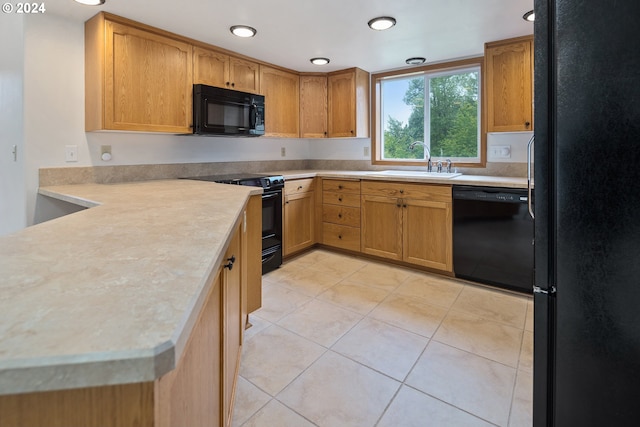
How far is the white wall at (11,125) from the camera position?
2.32 metres

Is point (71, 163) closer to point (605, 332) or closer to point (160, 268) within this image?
point (160, 268)

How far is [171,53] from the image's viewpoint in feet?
8.79

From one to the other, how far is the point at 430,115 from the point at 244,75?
1951mm

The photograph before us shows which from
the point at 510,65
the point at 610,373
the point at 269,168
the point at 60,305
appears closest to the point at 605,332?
the point at 610,373

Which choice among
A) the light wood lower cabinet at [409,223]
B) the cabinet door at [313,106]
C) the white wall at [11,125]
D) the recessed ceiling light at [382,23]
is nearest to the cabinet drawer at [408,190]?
the light wood lower cabinet at [409,223]

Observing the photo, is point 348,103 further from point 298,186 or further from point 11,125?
point 11,125

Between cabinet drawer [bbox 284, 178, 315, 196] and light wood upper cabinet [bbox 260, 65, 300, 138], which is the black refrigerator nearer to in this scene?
cabinet drawer [bbox 284, 178, 315, 196]

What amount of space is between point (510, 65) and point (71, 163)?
11.3ft

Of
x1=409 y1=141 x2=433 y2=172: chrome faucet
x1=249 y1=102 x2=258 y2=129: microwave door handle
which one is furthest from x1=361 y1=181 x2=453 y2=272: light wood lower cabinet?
x1=249 y1=102 x2=258 y2=129: microwave door handle

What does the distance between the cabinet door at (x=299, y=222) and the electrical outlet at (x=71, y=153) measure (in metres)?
1.72

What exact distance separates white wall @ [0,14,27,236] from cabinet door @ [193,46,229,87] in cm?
110

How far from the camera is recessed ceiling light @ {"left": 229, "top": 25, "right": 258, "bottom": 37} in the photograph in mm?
2576

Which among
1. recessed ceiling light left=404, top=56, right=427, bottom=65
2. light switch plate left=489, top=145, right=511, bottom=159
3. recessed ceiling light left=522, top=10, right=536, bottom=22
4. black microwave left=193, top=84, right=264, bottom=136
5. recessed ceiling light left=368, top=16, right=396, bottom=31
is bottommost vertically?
light switch plate left=489, top=145, right=511, bottom=159

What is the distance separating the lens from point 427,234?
10.1 feet
